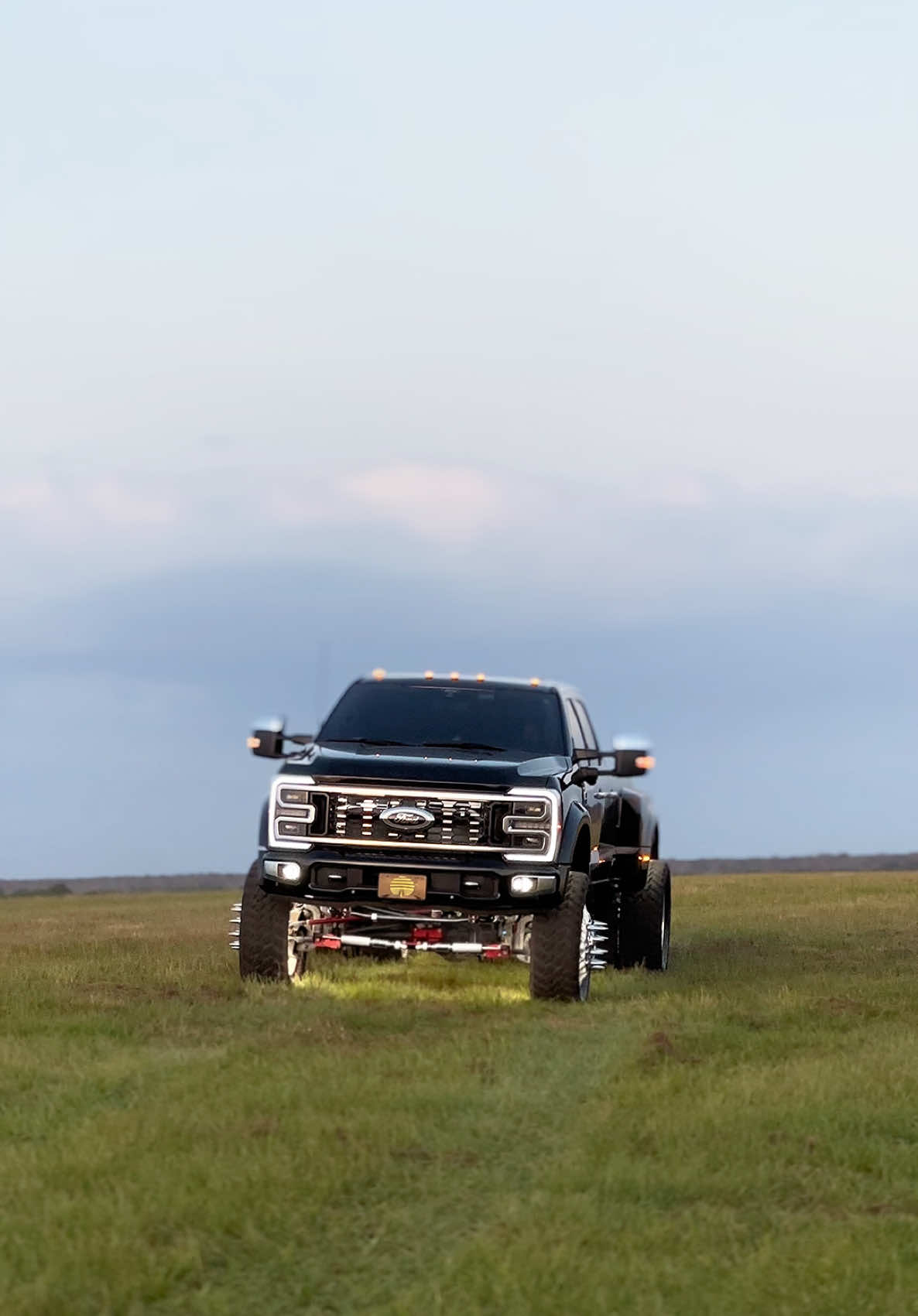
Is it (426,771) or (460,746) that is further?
(460,746)

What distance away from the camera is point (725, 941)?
22.2 meters

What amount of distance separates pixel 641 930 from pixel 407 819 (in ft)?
14.7

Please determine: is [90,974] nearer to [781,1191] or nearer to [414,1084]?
[414,1084]

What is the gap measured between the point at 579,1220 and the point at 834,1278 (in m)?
1.08

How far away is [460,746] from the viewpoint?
50.7 feet

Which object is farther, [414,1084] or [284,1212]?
[414,1084]

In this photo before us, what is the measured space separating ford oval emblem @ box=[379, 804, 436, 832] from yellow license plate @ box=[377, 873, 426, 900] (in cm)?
34

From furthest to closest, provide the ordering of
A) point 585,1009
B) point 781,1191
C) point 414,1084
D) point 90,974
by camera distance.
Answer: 1. point 90,974
2. point 585,1009
3. point 414,1084
4. point 781,1191

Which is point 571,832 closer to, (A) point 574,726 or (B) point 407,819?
(B) point 407,819

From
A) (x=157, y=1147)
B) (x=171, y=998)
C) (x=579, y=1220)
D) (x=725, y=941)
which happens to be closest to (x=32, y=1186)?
(x=157, y=1147)

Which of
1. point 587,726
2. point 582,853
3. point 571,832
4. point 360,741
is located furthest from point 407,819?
point 587,726

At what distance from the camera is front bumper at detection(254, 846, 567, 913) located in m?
14.1

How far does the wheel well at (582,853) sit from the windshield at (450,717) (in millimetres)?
757

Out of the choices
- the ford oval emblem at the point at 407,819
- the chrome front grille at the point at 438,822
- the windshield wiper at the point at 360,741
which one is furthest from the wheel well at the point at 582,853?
the windshield wiper at the point at 360,741
